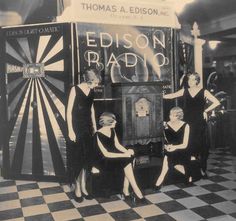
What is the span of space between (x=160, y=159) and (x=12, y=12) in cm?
509

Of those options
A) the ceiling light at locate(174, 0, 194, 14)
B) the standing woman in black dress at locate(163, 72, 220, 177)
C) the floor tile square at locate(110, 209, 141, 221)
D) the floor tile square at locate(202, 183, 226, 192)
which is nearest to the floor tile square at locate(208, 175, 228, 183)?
the floor tile square at locate(202, 183, 226, 192)

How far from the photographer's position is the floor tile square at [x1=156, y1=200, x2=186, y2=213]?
3.85m

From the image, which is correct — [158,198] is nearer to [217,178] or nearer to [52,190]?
[217,178]

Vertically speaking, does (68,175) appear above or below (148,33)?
below

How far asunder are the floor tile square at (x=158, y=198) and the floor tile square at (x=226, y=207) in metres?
0.55

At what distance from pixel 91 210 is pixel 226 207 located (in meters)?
1.45

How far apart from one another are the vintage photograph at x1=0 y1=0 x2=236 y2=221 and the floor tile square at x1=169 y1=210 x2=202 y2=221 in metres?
0.03

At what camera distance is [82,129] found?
4160 mm

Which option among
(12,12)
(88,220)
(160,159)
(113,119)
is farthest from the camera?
(12,12)

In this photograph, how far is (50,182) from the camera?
4.99 m

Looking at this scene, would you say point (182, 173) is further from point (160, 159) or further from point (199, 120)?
point (199, 120)

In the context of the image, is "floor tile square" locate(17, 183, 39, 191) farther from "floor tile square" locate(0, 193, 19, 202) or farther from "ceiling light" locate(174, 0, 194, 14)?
"ceiling light" locate(174, 0, 194, 14)

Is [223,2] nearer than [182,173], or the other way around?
[182,173]

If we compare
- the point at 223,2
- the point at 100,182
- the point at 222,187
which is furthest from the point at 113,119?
the point at 223,2
